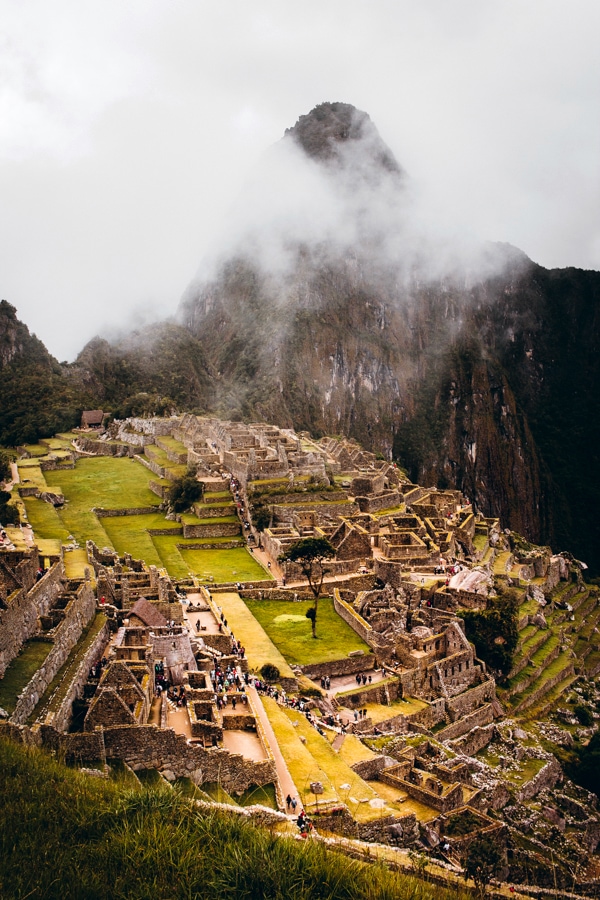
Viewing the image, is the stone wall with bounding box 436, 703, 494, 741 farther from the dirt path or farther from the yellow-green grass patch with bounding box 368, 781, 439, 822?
the dirt path

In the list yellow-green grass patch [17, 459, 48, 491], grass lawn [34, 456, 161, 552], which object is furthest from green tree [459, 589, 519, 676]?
yellow-green grass patch [17, 459, 48, 491]

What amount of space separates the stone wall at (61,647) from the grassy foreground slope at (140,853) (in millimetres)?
2433

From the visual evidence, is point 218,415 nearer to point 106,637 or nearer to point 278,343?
point 278,343

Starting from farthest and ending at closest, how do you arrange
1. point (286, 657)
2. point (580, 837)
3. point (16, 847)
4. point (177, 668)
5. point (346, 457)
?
point (346, 457) → point (286, 657) → point (580, 837) → point (177, 668) → point (16, 847)

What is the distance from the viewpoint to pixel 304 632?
109 feet

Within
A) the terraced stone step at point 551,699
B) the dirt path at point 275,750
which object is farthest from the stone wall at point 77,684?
the terraced stone step at point 551,699

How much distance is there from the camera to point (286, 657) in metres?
30.2

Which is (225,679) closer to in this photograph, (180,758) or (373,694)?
(180,758)

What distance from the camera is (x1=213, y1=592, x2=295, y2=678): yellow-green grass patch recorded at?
2831cm

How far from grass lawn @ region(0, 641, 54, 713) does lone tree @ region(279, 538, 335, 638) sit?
1710 cm

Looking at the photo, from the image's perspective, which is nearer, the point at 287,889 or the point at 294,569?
the point at 287,889

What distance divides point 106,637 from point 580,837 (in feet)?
52.7

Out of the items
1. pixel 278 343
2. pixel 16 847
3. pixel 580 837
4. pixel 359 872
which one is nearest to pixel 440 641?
pixel 580 837

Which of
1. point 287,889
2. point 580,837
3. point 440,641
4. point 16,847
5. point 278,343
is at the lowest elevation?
point 580,837
